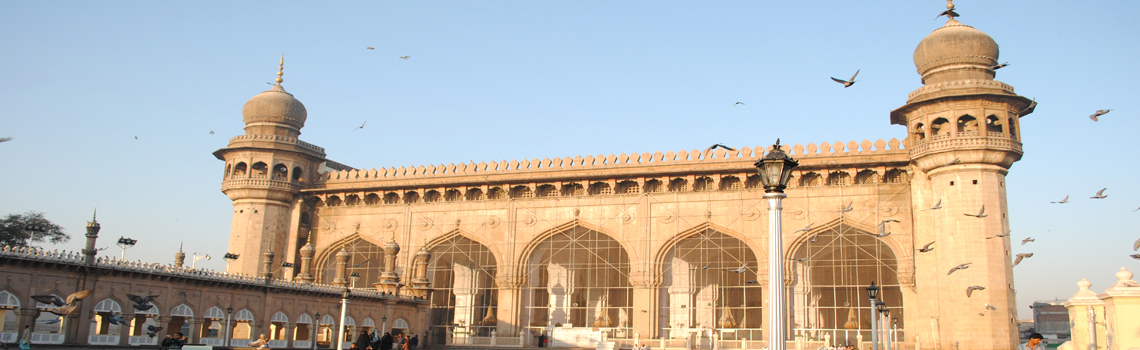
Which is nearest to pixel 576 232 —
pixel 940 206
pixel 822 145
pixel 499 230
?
pixel 499 230

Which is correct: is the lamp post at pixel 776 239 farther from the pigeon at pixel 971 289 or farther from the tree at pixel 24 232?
the tree at pixel 24 232

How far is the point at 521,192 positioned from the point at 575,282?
3816 mm

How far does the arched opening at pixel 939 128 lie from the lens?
2483cm

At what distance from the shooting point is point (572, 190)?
2945 cm

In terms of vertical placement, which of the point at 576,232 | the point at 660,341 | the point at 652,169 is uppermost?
the point at 652,169

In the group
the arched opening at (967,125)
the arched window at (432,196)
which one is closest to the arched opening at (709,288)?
the arched opening at (967,125)

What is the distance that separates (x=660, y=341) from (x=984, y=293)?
8681mm

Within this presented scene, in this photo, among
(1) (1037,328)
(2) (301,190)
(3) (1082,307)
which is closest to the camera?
(3) (1082,307)

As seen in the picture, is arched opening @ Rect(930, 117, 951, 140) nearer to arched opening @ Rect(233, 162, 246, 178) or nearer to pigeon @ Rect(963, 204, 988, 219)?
pigeon @ Rect(963, 204, 988, 219)

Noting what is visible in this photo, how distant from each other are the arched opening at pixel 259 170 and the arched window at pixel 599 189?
11165mm

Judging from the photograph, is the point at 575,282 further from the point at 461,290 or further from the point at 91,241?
the point at 91,241

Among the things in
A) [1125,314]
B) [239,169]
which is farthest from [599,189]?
[1125,314]

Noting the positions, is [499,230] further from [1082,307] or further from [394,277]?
[1082,307]

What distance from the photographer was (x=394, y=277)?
26.2 metres
